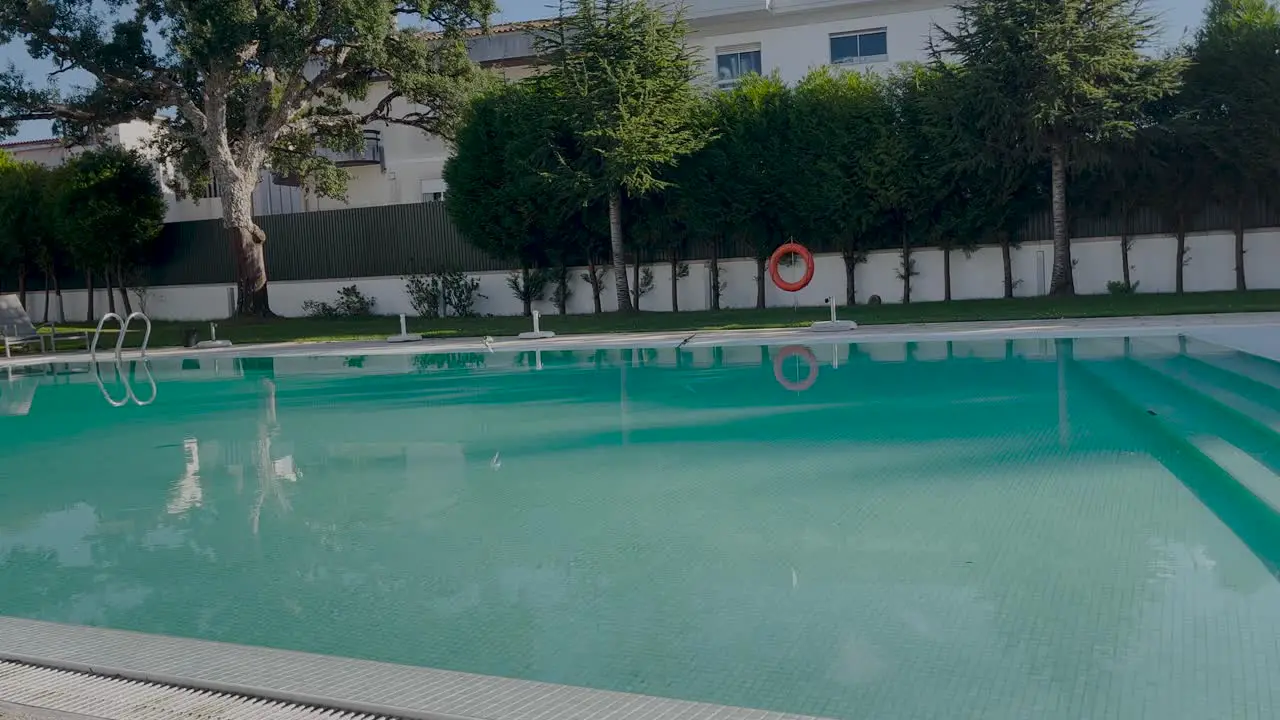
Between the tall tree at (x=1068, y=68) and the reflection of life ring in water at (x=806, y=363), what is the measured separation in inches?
267

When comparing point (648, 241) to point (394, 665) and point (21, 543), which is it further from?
point (394, 665)

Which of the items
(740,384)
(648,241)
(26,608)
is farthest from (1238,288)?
(26,608)

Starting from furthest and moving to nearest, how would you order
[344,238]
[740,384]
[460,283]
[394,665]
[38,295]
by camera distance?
[38,295] < [344,238] < [460,283] < [740,384] < [394,665]

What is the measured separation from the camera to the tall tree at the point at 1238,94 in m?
18.2

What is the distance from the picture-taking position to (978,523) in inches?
211

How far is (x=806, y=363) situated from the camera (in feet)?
43.1

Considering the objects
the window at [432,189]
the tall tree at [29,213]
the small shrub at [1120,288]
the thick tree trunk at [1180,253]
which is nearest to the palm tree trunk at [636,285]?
the small shrub at [1120,288]

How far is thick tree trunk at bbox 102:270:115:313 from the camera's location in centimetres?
2734

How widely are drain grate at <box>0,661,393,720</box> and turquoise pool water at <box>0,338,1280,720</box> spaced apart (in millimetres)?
694

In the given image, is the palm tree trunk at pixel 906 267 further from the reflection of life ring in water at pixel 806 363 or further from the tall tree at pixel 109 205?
the tall tree at pixel 109 205

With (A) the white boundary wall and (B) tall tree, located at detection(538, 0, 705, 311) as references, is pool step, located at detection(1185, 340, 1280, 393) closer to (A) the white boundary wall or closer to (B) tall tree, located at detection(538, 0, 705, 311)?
(A) the white boundary wall

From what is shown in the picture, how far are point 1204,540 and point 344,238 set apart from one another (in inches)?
926

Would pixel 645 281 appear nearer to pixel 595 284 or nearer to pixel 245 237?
pixel 595 284

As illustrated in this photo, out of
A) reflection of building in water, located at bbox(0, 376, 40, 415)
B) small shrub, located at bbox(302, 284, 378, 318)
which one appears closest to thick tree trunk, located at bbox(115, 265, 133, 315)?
small shrub, located at bbox(302, 284, 378, 318)
